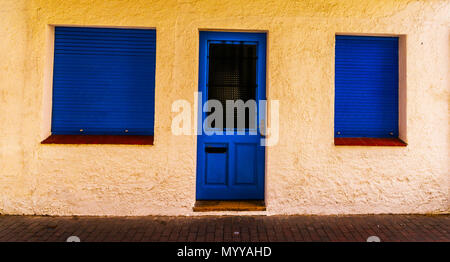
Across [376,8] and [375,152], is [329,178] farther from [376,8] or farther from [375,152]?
[376,8]

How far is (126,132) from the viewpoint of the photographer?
4473mm

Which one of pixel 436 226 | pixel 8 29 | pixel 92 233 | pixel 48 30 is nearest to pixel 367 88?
pixel 436 226

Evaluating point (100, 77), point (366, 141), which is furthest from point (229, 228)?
point (100, 77)

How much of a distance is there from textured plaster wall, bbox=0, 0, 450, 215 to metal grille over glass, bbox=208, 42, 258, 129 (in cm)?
36

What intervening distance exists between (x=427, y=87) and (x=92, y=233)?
218 inches

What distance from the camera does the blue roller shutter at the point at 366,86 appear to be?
15.1ft

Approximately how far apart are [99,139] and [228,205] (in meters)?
2.30

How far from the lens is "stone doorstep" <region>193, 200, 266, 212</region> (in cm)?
429

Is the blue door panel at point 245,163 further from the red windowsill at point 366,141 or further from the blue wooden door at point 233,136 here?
the red windowsill at point 366,141
